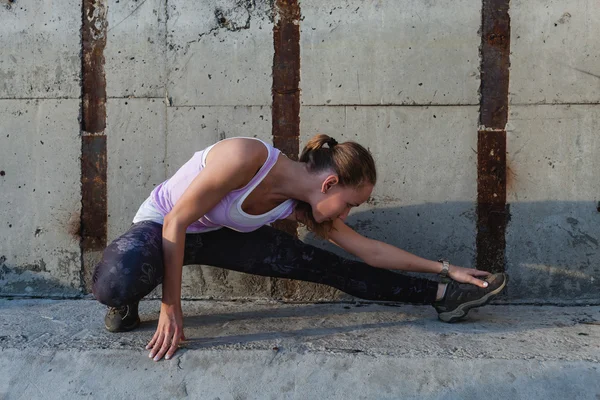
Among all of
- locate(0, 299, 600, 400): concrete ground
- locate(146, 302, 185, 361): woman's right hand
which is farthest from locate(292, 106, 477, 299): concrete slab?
locate(146, 302, 185, 361): woman's right hand

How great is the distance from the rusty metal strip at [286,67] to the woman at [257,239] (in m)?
0.71

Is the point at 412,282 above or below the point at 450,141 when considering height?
below

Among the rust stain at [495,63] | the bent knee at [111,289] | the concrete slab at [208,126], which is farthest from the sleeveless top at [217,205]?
the rust stain at [495,63]

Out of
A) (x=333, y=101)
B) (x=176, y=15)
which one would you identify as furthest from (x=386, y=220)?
(x=176, y=15)

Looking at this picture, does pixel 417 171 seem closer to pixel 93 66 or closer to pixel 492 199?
pixel 492 199

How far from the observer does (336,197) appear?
2.62 m

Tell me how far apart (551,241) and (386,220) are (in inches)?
36.5

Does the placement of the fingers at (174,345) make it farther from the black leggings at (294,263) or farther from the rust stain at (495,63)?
the rust stain at (495,63)

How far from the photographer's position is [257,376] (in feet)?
7.79

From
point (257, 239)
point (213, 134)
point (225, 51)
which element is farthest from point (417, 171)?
point (225, 51)

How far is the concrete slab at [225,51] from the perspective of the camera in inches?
133

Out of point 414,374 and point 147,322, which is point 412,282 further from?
point 147,322

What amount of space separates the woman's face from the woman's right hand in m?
0.76

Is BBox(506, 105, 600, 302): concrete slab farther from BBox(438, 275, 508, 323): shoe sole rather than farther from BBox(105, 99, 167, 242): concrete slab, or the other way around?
BBox(105, 99, 167, 242): concrete slab
